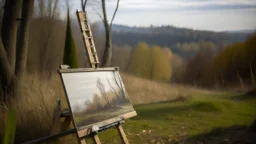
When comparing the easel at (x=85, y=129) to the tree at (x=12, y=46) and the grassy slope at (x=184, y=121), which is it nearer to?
the grassy slope at (x=184, y=121)

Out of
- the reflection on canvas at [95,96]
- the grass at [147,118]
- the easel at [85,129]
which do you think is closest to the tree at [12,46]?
the grass at [147,118]

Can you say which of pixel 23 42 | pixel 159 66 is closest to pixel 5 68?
pixel 23 42

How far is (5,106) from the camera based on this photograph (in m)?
5.09

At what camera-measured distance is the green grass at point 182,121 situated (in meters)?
5.97

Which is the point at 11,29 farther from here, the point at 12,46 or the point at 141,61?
the point at 141,61

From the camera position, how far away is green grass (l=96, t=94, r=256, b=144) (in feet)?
19.6

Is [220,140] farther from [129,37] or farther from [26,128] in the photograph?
[129,37]

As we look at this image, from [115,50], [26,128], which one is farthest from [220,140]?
[115,50]

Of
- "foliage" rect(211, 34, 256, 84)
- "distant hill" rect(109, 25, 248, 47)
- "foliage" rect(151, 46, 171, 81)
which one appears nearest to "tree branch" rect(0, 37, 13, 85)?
"foliage" rect(211, 34, 256, 84)

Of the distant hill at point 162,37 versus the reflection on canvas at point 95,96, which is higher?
the distant hill at point 162,37

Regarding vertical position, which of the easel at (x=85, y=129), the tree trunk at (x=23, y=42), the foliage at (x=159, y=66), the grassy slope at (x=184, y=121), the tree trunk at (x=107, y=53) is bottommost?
the grassy slope at (x=184, y=121)

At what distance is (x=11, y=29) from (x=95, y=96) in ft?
7.89

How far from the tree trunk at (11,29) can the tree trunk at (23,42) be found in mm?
244

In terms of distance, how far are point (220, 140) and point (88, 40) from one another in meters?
2.46
